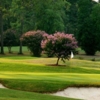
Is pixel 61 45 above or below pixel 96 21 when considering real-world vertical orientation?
below

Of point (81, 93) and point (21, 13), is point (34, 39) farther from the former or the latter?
point (81, 93)

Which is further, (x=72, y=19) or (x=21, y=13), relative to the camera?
(x=72, y=19)

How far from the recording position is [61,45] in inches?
1366

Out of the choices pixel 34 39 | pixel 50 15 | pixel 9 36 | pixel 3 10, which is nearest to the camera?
pixel 34 39

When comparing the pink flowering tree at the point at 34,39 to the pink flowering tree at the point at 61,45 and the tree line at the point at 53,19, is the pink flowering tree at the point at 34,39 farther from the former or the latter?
the pink flowering tree at the point at 61,45

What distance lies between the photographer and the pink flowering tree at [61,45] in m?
34.7

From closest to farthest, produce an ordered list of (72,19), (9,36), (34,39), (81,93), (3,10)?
(81,93) → (34,39) → (3,10) → (9,36) → (72,19)

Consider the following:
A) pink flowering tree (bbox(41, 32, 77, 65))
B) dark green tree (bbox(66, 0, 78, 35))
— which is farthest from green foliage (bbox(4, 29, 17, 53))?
pink flowering tree (bbox(41, 32, 77, 65))

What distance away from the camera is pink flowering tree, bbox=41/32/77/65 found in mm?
34688

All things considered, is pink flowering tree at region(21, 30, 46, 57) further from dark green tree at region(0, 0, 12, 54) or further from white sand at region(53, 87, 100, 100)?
white sand at region(53, 87, 100, 100)

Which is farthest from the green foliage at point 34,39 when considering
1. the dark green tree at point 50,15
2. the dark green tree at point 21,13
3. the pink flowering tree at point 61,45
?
the pink flowering tree at point 61,45

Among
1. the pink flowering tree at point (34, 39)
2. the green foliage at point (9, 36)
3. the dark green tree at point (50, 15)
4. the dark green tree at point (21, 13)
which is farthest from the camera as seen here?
the green foliage at point (9, 36)

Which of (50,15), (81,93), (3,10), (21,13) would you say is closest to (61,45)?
(81,93)

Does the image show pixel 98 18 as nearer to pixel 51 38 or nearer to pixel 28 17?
pixel 28 17
